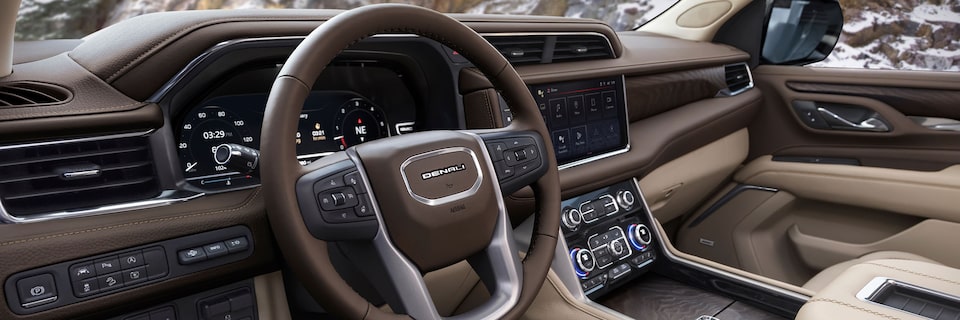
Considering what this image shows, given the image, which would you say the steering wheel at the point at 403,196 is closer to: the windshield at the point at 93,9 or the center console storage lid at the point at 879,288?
the windshield at the point at 93,9

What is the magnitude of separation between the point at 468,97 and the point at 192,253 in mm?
664

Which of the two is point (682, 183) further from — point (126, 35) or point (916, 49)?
point (126, 35)

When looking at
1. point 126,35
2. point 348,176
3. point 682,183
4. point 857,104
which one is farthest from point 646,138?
point 126,35

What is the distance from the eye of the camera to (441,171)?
108cm

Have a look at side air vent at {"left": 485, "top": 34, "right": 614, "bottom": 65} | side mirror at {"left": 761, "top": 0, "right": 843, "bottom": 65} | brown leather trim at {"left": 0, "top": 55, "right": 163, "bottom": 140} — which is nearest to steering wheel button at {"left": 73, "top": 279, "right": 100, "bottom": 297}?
brown leather trim at {"left": 0, "top": 55, "right": 163, "bottom": 140}

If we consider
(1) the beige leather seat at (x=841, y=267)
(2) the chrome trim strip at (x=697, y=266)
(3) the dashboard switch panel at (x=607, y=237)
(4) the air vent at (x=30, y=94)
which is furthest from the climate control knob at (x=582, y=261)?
(4) the air vent at (x=30, y=94)

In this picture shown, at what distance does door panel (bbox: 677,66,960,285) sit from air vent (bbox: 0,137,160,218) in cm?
197

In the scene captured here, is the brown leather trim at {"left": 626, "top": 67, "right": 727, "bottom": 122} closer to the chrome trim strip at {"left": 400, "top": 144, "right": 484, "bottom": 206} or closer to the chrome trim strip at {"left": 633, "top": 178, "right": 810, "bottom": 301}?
the chrome trim strip at {"left": 633, "top": 178, "right": 810, "bottom": 301}

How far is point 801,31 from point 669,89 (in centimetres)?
84

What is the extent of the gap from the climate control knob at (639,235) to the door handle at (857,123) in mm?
923

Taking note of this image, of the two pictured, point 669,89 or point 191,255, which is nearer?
point 191,255

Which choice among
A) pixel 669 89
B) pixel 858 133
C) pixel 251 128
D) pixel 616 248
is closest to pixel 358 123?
pixel 251 128

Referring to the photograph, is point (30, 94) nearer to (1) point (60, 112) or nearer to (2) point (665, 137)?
(1) point (60, 112)

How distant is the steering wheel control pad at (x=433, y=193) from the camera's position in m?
1.01
